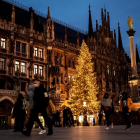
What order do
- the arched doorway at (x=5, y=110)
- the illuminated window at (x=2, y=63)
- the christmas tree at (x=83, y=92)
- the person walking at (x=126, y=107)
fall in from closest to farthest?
1. the person walking at (x=126, y=107)
2. the arched doorway at (x=5, y=110)
3. the illuminated window at (x=2, y=63)
4. the christmas tree at (x=83, y=92)

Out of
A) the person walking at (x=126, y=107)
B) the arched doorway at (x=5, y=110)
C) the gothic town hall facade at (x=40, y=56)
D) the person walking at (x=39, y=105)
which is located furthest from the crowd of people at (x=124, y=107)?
the arched doorway at (x=5, y=110)

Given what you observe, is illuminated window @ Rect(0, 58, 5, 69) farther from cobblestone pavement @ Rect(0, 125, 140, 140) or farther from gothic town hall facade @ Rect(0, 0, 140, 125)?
cobblestone pavement @ Rect(0, 125, 140, 140)

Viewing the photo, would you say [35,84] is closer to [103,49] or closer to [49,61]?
[49,61]

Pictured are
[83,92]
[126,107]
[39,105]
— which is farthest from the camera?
[83,92]

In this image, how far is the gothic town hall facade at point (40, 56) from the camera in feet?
105

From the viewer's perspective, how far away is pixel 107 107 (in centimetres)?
1238

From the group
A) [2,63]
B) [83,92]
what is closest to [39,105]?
[2,63]

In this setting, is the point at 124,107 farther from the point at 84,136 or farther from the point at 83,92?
the point at 83,92

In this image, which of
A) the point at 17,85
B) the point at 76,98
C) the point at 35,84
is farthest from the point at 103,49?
the point at 35,84

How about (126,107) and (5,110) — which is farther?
(5,110)

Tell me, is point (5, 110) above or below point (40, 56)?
below

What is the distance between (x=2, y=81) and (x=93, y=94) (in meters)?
12.0

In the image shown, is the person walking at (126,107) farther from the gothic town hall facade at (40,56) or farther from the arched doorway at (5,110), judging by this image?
the arched doorway at (5,110)

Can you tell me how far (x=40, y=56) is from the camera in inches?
1463
